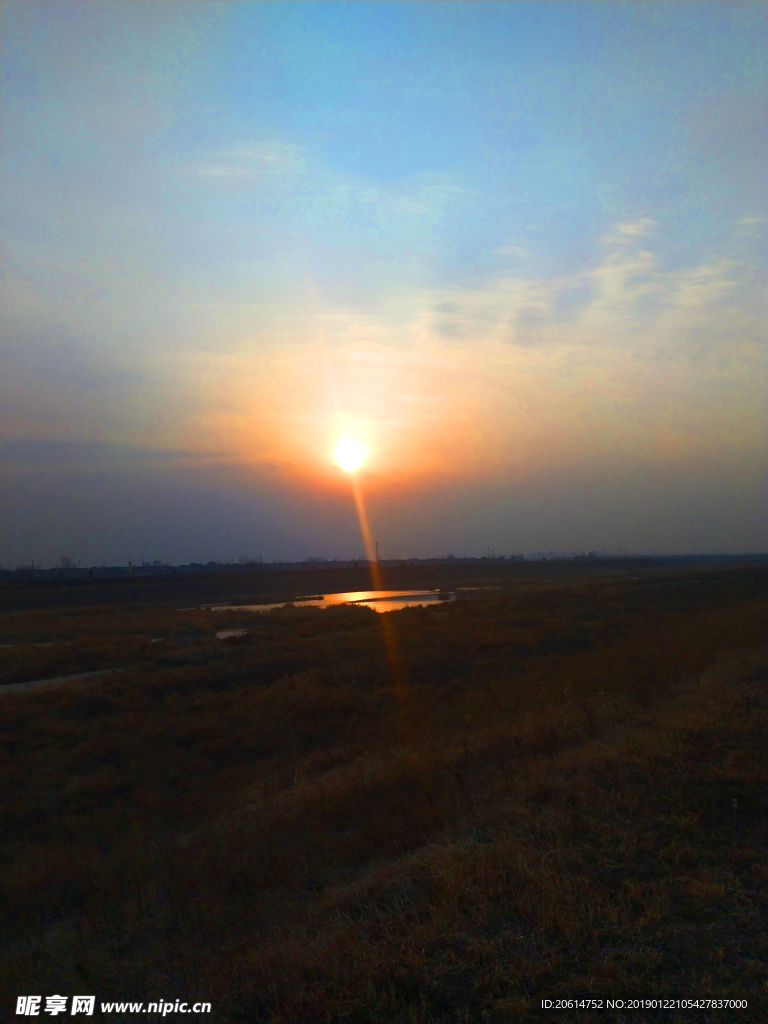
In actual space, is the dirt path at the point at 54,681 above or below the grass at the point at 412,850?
below

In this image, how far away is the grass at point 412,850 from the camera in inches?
188

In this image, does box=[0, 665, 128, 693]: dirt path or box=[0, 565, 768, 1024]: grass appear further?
box=[0, 665, 128, 693]: dirt path

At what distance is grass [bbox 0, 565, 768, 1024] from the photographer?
4777mm

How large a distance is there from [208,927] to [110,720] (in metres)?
15.9

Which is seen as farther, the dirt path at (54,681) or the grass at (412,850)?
the dirt path at (54,681)

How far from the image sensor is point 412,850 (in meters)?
Result: 7.77

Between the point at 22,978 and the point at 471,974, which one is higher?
the point at 471,974

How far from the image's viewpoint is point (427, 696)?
878 inches

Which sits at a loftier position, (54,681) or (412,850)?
(412,850)

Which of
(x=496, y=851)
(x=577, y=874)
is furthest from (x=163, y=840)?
(x=577, y=874)

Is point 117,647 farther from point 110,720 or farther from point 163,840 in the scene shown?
point 163,840

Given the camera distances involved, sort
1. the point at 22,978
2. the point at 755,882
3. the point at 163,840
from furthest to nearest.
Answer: the point at 163,840
the point at 22,978
the point at 755,882

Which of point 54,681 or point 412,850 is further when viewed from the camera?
point 54,681

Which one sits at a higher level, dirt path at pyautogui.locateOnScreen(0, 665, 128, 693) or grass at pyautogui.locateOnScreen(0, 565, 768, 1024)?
grass at pyautogui.locateOnScreen(0, 565, 768, 1024)
